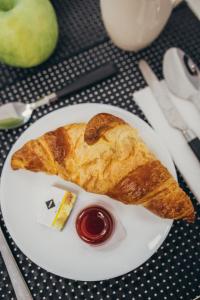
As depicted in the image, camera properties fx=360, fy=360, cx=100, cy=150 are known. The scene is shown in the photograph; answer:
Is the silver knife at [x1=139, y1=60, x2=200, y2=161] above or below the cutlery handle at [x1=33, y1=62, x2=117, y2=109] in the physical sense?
below

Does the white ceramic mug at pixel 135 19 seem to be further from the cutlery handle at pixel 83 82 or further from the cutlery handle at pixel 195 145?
the cutlery handle at pixel 195 145

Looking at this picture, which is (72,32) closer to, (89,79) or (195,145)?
(89,79)

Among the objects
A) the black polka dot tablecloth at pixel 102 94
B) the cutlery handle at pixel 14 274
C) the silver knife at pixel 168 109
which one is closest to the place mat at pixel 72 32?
the black polka dot tablecloth at pixel 102 94

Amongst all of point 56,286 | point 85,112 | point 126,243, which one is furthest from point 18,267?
point 85,112

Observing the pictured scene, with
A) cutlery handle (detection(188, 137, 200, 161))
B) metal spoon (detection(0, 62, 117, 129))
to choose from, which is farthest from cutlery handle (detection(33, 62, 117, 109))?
cutlery handle (detection(188, 137, 200, 161))

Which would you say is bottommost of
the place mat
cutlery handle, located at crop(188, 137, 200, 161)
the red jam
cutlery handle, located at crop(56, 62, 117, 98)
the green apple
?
cutlery handle, located at crop(188, 137, 200, 161)

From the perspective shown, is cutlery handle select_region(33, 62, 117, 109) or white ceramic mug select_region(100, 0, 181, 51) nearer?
white ceramic mug select_region(100, 0, 181, 51)

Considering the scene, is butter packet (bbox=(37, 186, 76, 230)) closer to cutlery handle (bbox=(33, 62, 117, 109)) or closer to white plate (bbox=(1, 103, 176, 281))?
white plate (bbox=(1, 103, 176, 281))

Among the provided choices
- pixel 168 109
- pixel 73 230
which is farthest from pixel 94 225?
pixel 168 109
